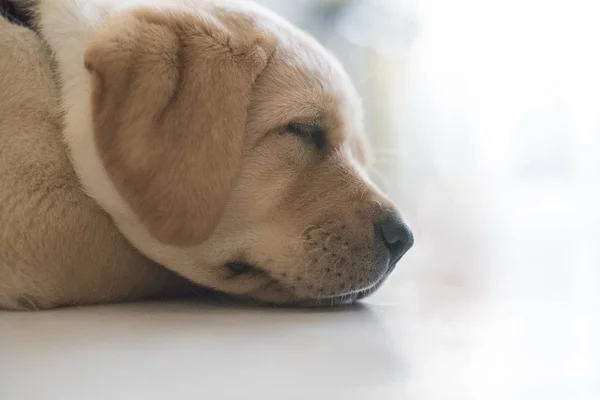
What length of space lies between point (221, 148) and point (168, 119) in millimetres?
86

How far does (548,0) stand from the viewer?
1.86m

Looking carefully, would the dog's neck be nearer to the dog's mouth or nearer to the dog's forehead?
the dog's mouth

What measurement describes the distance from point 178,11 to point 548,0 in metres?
1.16

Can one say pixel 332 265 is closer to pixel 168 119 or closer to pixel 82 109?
pixel 168 119

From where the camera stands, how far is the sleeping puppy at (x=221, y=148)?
0.99 m

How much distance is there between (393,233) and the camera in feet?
3.68

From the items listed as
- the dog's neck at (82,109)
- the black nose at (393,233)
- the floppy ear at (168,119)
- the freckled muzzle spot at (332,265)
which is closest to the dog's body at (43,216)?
the dog's neck at (82,109)

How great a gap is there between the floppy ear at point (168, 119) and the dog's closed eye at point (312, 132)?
0.13 m

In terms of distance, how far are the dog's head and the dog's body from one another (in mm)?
46

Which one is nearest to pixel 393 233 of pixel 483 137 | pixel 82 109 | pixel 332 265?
pixel 332 265

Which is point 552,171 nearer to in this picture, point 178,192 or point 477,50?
point 477,50

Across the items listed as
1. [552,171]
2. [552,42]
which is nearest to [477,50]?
[552,42]

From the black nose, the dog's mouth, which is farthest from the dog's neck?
the black nose

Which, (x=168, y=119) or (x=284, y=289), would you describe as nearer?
(x=168, y=119)
